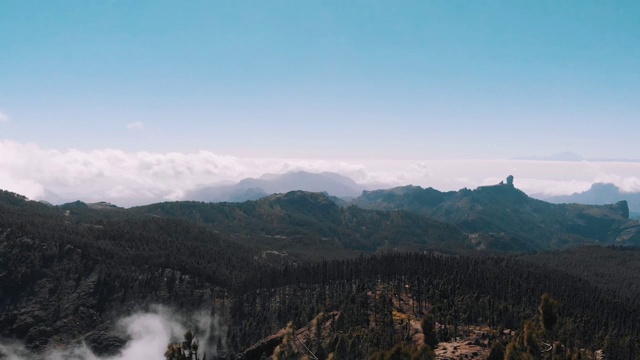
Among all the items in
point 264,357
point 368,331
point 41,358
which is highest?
point 368,331

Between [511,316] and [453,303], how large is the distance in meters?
27.2

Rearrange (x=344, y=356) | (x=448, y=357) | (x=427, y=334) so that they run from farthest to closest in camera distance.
A: (x=344, y=356) → (x=448, y=357) → (x=427, y=334)

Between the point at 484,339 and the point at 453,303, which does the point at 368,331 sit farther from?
the point at 453,303

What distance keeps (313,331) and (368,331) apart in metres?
25.1

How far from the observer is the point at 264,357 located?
16162 centimetres

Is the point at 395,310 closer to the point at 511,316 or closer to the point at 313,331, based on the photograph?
the point at 313,331

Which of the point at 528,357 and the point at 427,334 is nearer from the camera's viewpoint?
the point at 528,357

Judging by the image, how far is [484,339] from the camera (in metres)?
146

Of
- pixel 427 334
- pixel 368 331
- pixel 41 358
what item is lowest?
pixel 41 358

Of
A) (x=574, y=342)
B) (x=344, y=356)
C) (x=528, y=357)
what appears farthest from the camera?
(x=574, y=342)

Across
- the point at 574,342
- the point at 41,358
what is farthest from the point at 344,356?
the point at 41,358

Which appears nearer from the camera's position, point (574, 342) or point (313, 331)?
point (574, 342)

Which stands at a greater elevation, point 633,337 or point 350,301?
point 350,301

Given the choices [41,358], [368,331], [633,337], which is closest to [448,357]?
[368,331]
